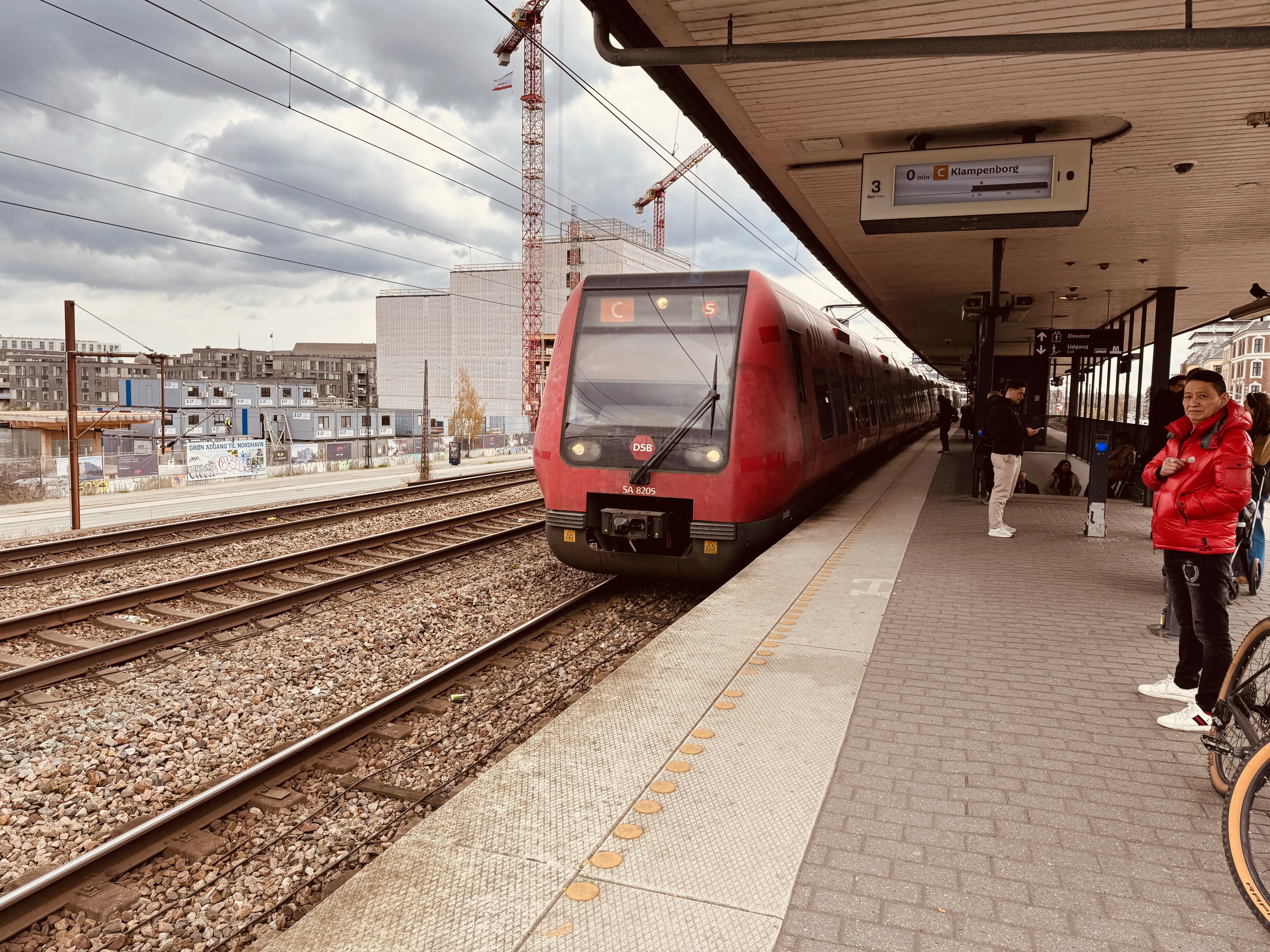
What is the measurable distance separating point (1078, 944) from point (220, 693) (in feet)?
18.1

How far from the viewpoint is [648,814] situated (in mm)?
2951

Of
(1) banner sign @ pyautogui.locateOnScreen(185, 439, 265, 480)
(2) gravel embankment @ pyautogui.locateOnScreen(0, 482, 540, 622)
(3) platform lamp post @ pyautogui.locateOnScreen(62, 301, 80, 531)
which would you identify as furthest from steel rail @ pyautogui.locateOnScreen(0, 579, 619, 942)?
(1) banner sign @ pyautogui.locateOnScreen(185, 439, 265, 480)

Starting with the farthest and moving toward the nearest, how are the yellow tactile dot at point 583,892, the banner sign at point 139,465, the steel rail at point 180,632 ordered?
the banner sign at point 139,465
the steel rail at point 180,632
the yellow tactile dot at point 583,892

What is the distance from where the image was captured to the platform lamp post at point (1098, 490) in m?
8.88

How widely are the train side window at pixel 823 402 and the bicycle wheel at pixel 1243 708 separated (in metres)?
5.81

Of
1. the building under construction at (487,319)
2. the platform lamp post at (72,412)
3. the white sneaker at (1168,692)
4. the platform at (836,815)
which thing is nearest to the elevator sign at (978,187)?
the platform at (836,815)

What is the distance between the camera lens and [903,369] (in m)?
22.0

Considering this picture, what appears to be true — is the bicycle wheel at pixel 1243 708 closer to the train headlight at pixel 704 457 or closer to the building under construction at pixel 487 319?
the train headlight at pixel 704 457

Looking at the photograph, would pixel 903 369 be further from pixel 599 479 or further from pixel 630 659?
pixel 630 659

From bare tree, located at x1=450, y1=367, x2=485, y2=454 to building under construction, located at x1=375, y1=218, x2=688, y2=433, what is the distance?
7747 mm

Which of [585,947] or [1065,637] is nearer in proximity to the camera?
[585,947]

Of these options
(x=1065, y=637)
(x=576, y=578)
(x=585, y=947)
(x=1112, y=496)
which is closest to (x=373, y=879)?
(x=585, y=947)

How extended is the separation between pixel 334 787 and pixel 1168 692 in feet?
14.5

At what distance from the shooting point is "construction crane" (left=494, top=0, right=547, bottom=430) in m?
71.6
